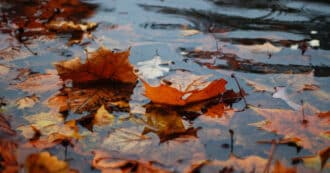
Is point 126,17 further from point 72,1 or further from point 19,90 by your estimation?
point 19,90

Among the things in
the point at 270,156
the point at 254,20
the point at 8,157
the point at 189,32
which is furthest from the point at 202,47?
the point at 8,157

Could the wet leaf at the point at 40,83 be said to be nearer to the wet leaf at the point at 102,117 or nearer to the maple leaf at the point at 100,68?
the maple leaf at the point at 100,68

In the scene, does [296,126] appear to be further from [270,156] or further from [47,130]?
[47,130]

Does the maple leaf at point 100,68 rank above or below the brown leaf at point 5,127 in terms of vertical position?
above

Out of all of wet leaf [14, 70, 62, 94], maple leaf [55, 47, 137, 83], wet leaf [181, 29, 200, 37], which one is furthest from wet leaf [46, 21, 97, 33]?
maple leaf [55, 47, 137, 83]

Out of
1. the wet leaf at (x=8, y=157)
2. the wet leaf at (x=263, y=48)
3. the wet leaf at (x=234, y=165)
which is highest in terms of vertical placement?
the wet leaf at (x=263, y=48)

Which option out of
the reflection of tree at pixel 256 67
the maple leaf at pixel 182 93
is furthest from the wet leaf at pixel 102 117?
the reflection of tree at pixel 256 67

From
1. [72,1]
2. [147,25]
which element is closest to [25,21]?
[72,1]
